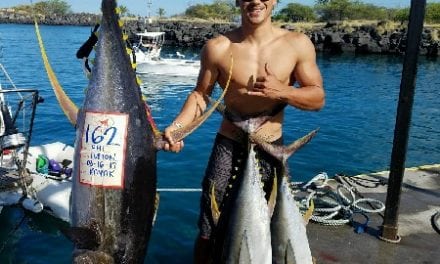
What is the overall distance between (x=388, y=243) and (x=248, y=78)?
7.38 feet

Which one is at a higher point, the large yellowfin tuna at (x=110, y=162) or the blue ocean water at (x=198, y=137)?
the large yellowfin tuna at (x=110, y=162)

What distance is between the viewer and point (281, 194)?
2.85 metres

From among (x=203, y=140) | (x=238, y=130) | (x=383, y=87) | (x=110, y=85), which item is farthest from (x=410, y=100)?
(x=383, y=87)

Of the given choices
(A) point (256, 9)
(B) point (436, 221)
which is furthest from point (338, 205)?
(A) point (256, 9)

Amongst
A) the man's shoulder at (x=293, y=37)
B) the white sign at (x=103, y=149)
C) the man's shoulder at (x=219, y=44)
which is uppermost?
the man's shoulder at (x=293, y=37)

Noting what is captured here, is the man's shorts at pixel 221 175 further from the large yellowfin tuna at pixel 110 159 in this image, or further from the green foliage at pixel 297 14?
Result: the green foliage at pixel 297 14

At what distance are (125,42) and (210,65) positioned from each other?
3.18 feet

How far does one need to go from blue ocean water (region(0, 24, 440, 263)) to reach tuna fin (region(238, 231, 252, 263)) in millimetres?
1031

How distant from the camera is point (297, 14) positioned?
79.8 m

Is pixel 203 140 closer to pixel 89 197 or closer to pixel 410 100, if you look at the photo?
pixel 410 100

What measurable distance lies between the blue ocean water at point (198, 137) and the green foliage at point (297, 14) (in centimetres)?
4691

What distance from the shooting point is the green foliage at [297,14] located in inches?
3100

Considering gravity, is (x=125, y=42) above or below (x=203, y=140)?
above

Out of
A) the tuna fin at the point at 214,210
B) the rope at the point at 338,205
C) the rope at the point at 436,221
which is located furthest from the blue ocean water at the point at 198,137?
the rope at the point at 436,221
